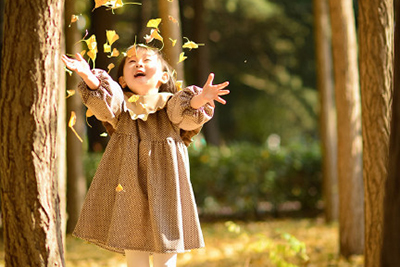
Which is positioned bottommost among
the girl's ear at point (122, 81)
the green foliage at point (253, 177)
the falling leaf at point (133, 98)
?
the green foliage at point (253, 177)

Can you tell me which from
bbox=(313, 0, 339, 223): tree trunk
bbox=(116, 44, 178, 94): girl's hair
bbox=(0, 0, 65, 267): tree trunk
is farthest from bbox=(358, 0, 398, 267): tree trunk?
bbox=(313, 0, 339, 223): tree trunk

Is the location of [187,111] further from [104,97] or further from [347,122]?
[347,122]

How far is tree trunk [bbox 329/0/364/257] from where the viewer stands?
6.71 meters

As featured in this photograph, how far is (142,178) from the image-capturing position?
3.24 meters

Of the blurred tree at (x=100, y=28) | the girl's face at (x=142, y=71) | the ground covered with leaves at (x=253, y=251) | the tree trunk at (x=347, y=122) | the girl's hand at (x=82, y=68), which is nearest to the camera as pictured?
the girl's hand at (x=82, y=68)

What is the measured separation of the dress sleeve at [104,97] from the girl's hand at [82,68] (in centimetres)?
4

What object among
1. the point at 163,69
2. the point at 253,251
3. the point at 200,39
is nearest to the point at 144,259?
the point at 163,69

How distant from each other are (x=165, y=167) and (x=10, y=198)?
32.6 inches

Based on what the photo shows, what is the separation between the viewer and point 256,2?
52.1 ft

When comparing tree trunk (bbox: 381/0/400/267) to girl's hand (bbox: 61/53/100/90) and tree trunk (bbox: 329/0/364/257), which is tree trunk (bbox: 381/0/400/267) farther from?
tree trunk (bbox: 329/0/364/257)

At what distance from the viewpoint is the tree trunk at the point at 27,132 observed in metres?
2.83

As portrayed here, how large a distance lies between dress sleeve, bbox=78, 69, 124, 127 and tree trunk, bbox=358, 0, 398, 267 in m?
2.10

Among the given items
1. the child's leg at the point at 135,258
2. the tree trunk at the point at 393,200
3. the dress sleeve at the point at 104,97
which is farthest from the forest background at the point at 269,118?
the child's leg at the point at 135,258

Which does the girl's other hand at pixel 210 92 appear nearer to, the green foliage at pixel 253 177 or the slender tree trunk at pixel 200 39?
the green foliage at pixel 253 177
